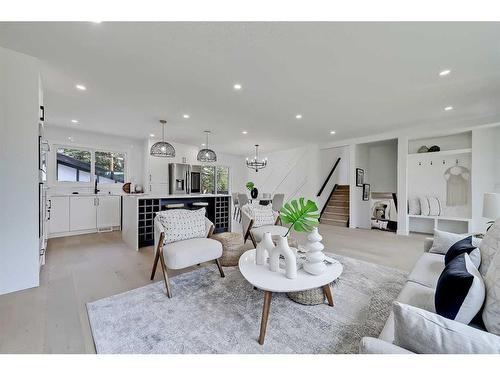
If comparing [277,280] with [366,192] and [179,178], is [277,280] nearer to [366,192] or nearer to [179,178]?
[179,178]

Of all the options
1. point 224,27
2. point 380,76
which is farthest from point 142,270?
point 380,76

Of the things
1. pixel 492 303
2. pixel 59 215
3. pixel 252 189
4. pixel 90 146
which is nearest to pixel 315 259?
pixel 492 303

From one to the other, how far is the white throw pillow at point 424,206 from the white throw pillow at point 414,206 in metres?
0.07

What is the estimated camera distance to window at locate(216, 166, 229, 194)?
29.2 ft

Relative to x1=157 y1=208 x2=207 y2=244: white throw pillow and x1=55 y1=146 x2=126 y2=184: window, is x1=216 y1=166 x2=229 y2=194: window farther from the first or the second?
x1=157 y1=208 x2=207 y2=244: white throw pillow

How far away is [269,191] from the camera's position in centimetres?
909

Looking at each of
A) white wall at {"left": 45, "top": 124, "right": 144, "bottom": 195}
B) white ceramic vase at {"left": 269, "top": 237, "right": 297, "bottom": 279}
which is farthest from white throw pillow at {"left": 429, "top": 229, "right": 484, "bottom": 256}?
white wall at {"left": 45, "top": 124, "right": 144, "bottom": 195}

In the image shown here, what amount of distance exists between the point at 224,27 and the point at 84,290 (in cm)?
309

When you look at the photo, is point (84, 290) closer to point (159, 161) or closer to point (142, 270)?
point (142, 270)

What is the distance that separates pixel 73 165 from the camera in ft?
17.9

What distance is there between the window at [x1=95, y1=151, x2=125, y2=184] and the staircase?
655 cm

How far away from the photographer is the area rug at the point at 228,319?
1510mm
